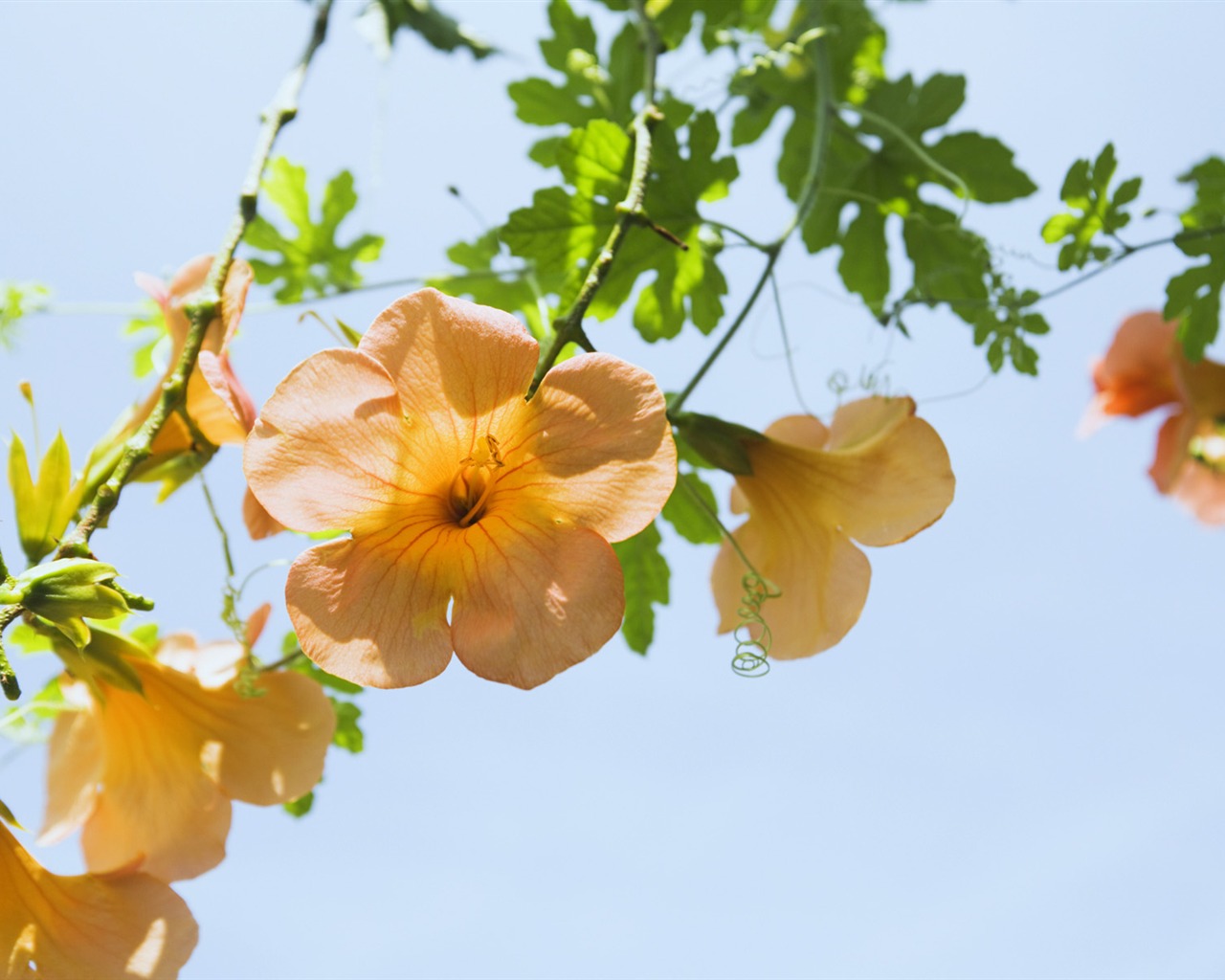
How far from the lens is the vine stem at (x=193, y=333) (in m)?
1.07

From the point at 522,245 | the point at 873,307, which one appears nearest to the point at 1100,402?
the point at 873,307

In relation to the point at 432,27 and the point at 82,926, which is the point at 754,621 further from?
the point at 432,27

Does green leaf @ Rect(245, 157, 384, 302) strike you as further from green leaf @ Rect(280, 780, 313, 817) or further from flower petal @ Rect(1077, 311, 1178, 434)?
flower petal @ Rect(1077, 311, 1178, 434)

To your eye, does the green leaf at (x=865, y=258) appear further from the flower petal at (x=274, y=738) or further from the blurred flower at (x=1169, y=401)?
the flower petal at (x=274, y=738)

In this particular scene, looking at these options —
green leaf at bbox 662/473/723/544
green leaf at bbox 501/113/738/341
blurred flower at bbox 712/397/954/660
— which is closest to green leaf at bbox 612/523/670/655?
green leaf at bbox 662/473/723/544

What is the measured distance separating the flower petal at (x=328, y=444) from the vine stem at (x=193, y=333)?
21 centimetres

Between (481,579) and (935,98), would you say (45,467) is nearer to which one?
(481,579)

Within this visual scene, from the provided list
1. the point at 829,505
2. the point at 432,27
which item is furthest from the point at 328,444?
the point at 432,27

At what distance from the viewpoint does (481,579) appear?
1.06 meters

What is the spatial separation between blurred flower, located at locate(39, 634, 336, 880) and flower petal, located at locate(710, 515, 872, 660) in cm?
66

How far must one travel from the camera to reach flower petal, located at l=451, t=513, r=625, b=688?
0.99 meters

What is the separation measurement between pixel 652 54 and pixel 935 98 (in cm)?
74

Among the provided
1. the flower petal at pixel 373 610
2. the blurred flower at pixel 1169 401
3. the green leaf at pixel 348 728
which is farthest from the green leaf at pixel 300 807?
the blurred flower at pixel 1169 401

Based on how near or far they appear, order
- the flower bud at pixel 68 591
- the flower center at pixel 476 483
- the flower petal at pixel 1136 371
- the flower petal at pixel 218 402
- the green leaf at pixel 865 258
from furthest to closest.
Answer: the flower petal at pixel 1136 371 → the green leaf at pixel 865 258 → the flower petal at pixel 218 402 → the flower center at pixel 476 483 → the flower bud at pixel 68 591
